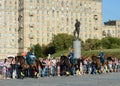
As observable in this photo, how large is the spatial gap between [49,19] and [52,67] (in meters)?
125

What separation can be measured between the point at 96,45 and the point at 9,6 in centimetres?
3257

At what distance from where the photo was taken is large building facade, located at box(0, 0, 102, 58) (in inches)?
6250

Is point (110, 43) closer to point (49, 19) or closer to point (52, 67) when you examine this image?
point (49, 19)

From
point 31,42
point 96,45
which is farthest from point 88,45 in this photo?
point 31,42

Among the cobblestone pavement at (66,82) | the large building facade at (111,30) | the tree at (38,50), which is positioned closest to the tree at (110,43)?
the tree at (38,50)

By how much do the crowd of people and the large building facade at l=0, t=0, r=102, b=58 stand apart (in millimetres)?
115352

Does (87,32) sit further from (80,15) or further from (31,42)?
(31,42)

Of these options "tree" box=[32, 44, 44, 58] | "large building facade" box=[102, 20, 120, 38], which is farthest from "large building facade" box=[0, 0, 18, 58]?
"large building facade" box=[102, 20, 120, 38]

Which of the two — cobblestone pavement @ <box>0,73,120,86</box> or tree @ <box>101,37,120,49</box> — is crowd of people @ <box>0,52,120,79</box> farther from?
tree @ <box>101,37,120,49</box>

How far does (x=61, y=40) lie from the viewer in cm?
14700

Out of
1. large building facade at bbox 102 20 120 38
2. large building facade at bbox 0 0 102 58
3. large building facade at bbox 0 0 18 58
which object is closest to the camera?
large building facade at bbox 0 0 18 58

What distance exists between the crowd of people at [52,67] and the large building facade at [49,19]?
11535cm

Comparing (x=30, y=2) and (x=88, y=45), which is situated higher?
(x=30, y=2)

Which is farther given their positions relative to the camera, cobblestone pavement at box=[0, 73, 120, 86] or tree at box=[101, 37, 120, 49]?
tree at box=[101, 37, 120, 49]
